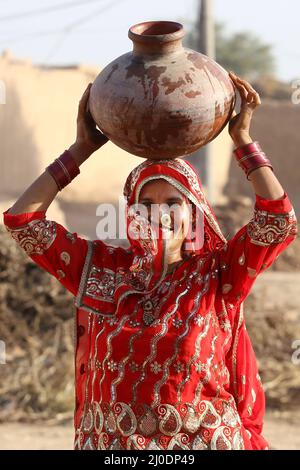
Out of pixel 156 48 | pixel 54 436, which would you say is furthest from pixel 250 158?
pixel 54 436

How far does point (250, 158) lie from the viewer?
11.1ft

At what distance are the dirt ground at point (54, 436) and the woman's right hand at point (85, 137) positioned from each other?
3251 millimetres

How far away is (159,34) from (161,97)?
35 centimetres

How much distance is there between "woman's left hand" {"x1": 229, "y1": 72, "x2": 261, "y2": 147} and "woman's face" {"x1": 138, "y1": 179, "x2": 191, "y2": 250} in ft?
0.90

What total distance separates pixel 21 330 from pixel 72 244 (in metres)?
4.70

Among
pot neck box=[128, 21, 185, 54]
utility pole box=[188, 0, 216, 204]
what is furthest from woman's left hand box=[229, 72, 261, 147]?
utility pole box=[188, 0, 216, 204]

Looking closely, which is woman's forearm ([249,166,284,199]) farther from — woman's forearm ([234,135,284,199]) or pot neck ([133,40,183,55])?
pot neck ([133,40,183,55])

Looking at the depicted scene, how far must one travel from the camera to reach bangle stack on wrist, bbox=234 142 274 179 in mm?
3369

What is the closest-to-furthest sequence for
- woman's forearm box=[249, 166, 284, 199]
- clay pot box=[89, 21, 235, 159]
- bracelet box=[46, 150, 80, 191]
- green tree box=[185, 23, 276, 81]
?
clay pot box=[89, 21, 235, 159] → woman's forearm box=[249, 166, 284, 199] → bracelet box=[46, 150, 80, 191] → green tree box=[185, 23, 276, 81]

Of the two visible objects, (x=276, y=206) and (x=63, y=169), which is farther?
(x=63, y=169)

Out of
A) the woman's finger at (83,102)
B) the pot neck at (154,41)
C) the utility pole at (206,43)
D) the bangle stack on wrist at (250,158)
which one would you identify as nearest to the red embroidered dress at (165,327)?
the bangle stack on wrist at (250,158)

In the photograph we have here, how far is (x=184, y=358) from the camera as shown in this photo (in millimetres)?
3340

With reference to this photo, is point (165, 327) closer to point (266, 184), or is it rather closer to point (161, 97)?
point (266, 184)

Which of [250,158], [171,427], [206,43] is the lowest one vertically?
[171,427]
